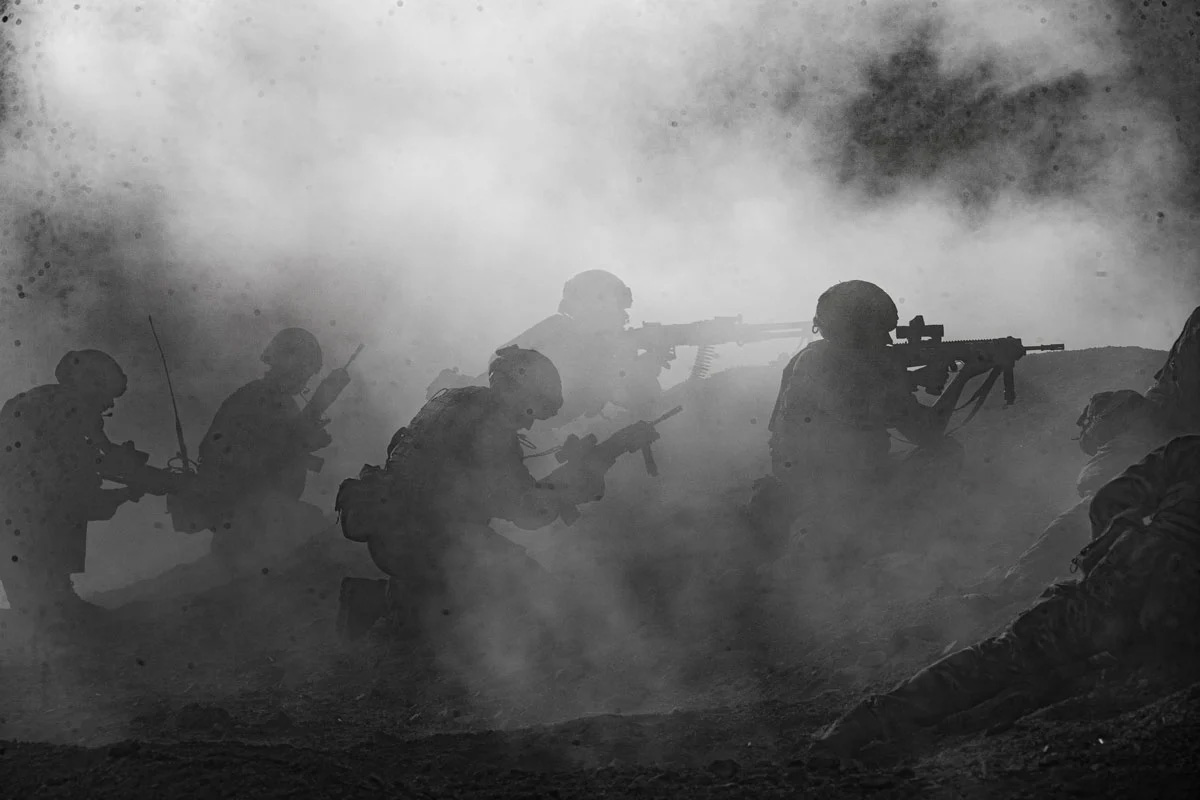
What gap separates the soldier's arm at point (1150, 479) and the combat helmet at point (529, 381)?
18.7 feet

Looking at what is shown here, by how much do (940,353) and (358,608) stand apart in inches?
255

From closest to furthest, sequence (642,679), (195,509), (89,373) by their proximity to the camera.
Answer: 1. (642,679)
2. (89,373)
3. (195,509)

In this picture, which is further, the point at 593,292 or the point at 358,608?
the point at 593,292

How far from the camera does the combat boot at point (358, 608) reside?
37.7 feet

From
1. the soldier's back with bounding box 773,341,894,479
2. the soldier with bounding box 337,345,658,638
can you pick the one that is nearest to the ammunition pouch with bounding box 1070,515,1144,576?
the soldier's back with bounding box 773,341,894,479

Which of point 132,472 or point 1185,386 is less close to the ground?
point 132,472

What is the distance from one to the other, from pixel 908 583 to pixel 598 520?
4.84 metres

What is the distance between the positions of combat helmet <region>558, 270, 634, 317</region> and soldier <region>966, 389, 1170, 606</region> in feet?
25.3

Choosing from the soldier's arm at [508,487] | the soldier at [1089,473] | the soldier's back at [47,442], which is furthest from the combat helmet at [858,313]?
the soldier's back at [47,442]

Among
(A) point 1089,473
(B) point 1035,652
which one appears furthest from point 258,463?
(B) point 1035,652

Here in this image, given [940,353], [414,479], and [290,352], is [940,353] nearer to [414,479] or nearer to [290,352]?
[414,479]

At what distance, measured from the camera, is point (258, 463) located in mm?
14820

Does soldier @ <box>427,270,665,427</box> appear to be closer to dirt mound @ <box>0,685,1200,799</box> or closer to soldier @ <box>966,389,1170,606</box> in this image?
soldier @ <box>966,389,1170,606</box>

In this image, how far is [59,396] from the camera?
13453 mm
